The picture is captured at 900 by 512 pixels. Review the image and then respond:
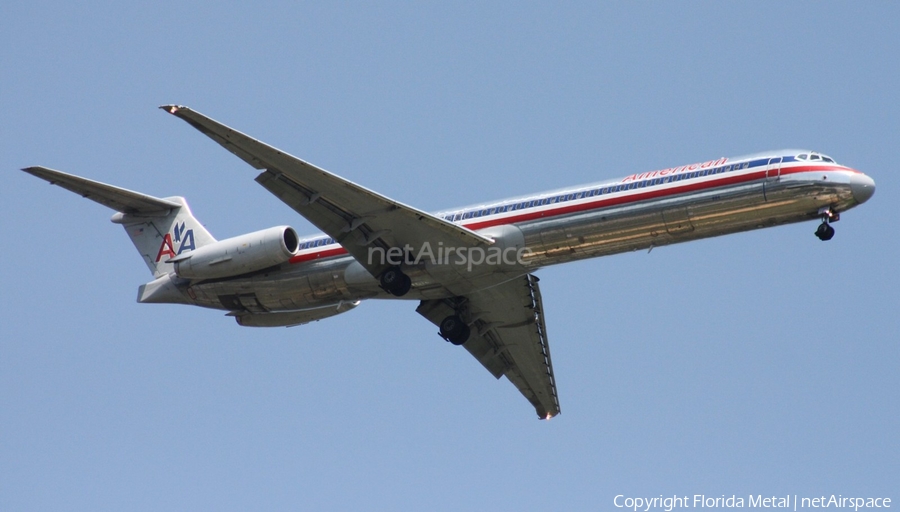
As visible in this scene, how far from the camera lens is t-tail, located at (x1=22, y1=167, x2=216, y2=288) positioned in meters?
32.3

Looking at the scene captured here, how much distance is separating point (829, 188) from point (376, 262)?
1070 centimetres

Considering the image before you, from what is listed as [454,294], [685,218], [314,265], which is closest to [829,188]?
[685,218]

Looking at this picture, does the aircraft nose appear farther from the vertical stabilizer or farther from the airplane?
the vertical stabilizer

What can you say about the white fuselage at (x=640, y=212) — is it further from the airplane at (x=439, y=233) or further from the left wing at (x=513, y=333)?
the left wing at (x=513, y=333)

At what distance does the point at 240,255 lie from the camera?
29.8 m

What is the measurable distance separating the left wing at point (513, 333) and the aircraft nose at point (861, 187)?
8.99m

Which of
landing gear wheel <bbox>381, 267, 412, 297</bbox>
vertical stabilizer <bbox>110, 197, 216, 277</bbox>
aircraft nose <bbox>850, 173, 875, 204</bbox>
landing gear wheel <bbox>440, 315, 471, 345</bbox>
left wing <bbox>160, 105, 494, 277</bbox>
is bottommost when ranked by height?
landing gear wheel <bbox>381, 267, 412, 297</bbox>

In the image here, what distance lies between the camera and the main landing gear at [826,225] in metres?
26.1

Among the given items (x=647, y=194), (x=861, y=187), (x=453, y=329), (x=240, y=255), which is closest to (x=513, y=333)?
(x=453, y=329)

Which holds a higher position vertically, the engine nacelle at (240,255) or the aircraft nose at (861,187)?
the aircraft nose at (861,187)

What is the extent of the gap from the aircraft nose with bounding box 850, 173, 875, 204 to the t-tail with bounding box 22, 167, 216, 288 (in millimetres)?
16678

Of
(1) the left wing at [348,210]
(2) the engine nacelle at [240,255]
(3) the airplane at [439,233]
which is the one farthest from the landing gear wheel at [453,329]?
(2) the engine nacelle at [240,255]

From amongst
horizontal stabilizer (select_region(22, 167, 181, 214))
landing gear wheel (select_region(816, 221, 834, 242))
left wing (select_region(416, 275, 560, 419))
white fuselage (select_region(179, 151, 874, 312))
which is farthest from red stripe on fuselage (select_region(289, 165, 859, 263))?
horizontal stabilizer (select_region(22, 167, 181, 214))

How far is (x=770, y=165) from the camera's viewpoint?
26484mm
